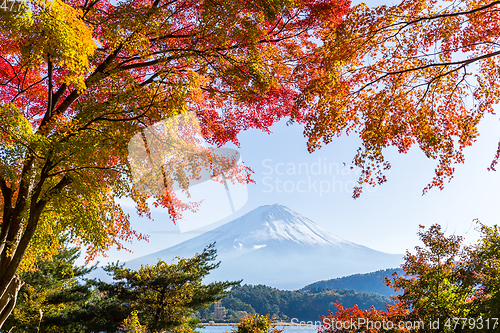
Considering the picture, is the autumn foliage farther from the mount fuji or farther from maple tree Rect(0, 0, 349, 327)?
the mount fuji

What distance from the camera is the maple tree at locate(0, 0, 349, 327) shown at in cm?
355

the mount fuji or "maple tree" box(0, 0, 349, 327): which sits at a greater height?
"maple tree" box(0, 0, 349, 327)

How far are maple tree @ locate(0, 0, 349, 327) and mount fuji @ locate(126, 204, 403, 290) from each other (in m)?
97.5

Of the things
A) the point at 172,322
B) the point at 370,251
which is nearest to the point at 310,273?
the point at 370,251

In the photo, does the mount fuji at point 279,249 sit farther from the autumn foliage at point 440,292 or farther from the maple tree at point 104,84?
the maple tree at point 104,84

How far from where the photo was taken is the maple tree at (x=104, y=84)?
3.55 metres

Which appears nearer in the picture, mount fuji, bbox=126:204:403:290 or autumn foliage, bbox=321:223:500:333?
autumn foliage, bbox=321:223:500:333

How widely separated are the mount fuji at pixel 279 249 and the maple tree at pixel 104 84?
3840 inches

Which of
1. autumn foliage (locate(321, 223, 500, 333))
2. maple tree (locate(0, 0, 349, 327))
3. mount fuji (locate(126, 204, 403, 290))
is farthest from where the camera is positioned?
mount fuji (locate(126, 204, 403, 290))

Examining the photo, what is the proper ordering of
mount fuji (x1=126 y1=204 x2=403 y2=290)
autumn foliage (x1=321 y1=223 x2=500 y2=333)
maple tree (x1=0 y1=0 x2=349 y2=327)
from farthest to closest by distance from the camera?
mount fuji (x1=126 y1=204 x2=403 y2=290) < autumn foliage (x1=321 y1=223 x2=500 y2=333) < maple tree (x1=0 y1=0 x2=349 y2=327)

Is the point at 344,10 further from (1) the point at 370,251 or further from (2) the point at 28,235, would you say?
(1) the point at 370,251

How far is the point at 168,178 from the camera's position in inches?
194

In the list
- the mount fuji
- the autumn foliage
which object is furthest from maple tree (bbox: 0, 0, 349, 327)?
the mount fuji

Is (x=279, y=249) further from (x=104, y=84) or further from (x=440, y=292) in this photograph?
(x=104, y=84)
